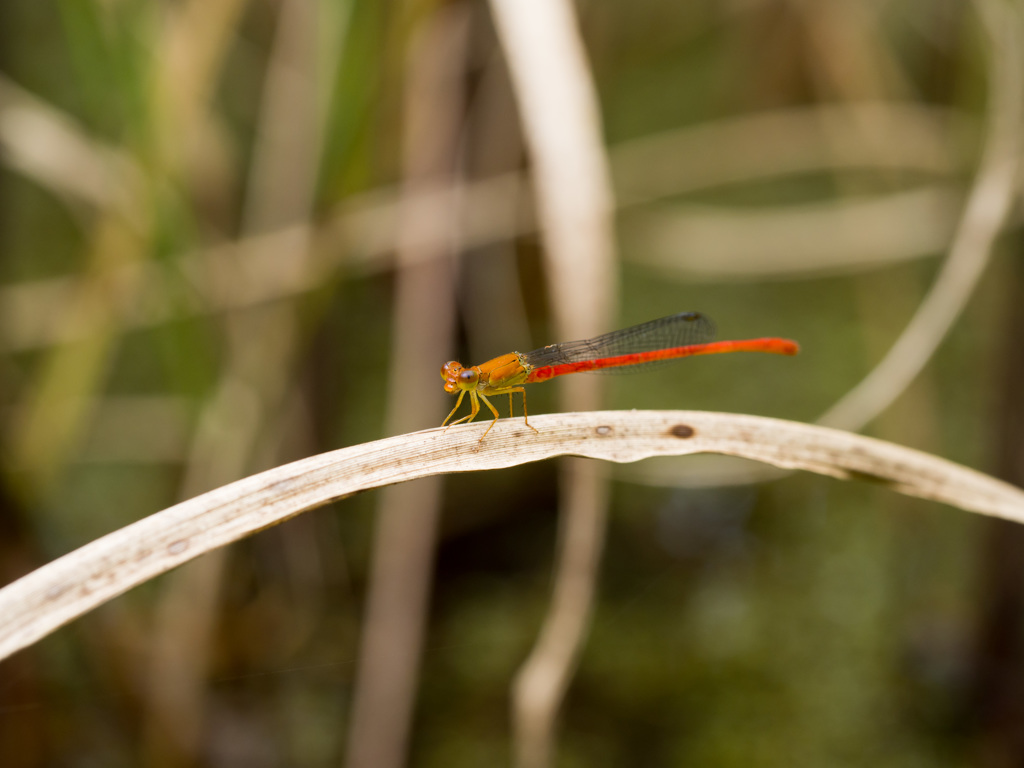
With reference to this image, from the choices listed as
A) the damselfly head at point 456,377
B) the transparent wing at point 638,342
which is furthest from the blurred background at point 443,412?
the damselfly head at point 456,377

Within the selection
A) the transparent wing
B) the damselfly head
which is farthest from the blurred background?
the damselfly head

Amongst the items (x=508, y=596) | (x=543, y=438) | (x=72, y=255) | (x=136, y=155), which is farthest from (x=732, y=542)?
(x=72, y=255)

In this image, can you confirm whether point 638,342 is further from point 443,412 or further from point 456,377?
point 443,412

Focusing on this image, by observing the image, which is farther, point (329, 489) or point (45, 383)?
point (45, 383)

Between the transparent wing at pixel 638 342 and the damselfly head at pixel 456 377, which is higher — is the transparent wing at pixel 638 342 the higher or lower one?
the higher one

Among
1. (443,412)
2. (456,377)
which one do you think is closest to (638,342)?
(456,377)

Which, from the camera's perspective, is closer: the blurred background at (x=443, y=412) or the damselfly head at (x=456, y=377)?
the damselfly head at (x=456, y=377)

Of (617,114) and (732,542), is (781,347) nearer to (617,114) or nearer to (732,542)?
(732,542)

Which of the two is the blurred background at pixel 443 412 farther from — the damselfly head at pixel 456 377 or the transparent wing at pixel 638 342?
the damselfly head at pixel 456 377
